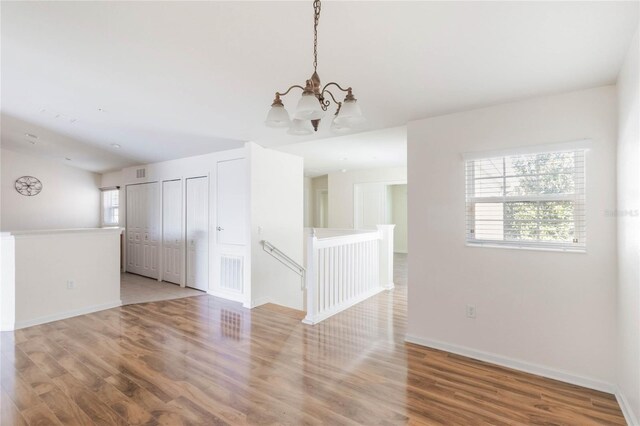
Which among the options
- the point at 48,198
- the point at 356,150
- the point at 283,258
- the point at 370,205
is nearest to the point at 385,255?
the point at 283,258

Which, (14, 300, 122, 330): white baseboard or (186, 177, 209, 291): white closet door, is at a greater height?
(186, 177, 209, 291): white closet door

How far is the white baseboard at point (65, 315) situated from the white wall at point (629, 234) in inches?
219

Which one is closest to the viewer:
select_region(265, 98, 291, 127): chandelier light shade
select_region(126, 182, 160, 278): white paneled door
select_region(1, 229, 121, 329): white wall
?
select_region(265, 98, 291, 127): chandelier light shade

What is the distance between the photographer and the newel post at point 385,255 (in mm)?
5211

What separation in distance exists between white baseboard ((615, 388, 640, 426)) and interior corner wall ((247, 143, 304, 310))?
3.89m

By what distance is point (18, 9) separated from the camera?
2.12m

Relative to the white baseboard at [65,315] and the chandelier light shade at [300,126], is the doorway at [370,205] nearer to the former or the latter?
the white baseboard at [65,315]

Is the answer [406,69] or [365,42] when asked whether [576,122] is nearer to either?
[406,69]

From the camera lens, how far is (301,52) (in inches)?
87.8

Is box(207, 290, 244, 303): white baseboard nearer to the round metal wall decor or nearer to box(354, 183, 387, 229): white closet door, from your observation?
box(354, 183, 387, 229): white closet door

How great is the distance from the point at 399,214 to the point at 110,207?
27.3ft

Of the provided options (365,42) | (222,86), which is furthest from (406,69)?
(222,86)

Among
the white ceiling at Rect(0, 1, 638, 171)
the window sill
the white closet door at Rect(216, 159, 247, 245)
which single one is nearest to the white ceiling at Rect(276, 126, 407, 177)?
the white closet door at Rect(216, 159, 247, 245)

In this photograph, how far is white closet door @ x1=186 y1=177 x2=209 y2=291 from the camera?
525 cm
